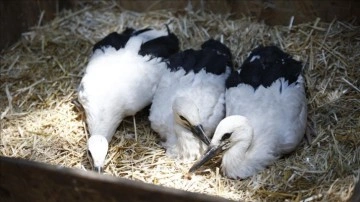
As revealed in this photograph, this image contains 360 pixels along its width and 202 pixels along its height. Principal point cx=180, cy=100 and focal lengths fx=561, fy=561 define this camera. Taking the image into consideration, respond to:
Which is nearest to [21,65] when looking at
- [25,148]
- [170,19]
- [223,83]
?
[25,148]

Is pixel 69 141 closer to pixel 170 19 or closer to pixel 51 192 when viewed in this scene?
pixel 51 192

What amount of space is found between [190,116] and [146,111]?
0.79m

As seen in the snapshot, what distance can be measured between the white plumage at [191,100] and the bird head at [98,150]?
1.44 feet

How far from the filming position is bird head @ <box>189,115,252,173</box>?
335cm

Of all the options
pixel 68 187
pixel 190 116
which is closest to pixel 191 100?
pixel 190 116

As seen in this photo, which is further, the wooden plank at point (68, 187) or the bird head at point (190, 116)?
the bird head at point (190, 116)

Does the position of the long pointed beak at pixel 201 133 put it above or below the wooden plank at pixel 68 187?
below

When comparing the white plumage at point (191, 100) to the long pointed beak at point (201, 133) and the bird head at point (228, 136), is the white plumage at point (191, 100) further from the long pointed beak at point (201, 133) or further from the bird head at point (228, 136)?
the bird head at point (228, 136)

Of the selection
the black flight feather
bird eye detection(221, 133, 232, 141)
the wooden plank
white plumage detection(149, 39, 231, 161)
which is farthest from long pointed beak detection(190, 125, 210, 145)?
the wooden plank

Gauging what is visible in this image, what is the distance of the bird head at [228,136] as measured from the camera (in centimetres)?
335

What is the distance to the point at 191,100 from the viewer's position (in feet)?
11.9

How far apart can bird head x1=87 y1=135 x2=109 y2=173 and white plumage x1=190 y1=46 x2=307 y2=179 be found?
55 cm

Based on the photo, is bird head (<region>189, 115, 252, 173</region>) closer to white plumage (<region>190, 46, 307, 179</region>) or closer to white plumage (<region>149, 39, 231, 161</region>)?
white plumage (<region>190, 46, 307, 179</region>)

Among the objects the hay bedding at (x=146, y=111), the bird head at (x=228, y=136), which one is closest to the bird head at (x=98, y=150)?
the hay bedding at (x=146, y=111)
